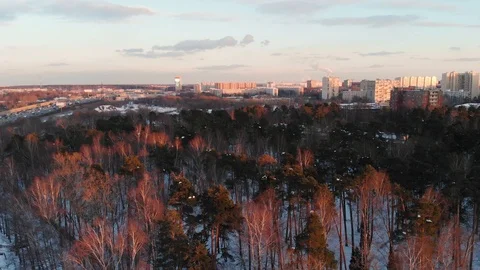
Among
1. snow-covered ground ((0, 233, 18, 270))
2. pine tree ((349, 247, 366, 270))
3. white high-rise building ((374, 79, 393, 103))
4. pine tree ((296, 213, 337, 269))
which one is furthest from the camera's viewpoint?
white high-rise building ((374, 79, 393, 103))

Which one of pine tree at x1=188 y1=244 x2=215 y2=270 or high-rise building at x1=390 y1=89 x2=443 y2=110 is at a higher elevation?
high-rise building at x1=390 y1=89 x2=443 y2=110

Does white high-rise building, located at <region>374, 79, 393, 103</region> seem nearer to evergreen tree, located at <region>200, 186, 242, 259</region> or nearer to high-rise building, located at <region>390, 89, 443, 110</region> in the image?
high-rise building, located at <region>390, 89, 443, 110</region>

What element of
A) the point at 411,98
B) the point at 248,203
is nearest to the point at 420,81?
the point at 411,98

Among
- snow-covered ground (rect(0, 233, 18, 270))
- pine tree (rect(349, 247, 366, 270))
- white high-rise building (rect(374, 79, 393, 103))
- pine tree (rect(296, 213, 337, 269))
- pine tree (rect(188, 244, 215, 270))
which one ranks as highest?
white high-rise building (rect(374, 79, 393, 103))

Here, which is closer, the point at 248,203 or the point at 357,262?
the point at 357,262

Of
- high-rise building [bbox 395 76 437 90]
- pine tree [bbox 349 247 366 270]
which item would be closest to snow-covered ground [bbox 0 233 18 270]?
pine tree [bbox 349 247 366 270]

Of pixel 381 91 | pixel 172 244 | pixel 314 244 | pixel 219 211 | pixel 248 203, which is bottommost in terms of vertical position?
pixel 172 244

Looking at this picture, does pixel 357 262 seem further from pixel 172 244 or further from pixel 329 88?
pixel 329 88

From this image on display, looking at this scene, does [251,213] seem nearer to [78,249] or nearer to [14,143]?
[78,249]

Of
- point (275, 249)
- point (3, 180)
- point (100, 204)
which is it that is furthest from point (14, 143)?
point (275, 249)
